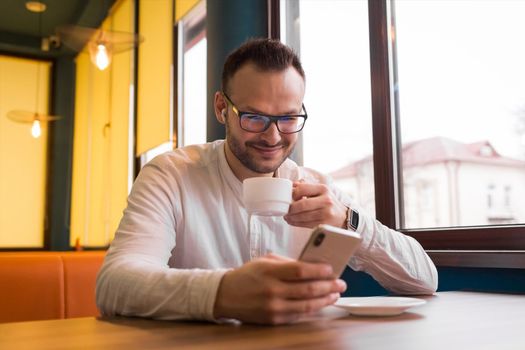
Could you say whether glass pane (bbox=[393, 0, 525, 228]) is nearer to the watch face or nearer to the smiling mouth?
the watch face

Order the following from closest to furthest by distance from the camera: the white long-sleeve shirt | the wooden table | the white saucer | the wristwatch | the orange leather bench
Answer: the wooden table → the white saucer → the white long-sleeve shirt → the wristwatch → the orange leather bench

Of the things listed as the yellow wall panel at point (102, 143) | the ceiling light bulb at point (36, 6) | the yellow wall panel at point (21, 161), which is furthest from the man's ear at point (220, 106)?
the yellow wall panel at point (21, 161)

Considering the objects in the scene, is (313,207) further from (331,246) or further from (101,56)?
(101,56)

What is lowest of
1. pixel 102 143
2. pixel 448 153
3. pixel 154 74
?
pixel 448 153

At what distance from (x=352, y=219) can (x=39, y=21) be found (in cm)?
691

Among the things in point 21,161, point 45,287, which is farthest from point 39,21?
point 45,287

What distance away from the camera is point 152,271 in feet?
3.61

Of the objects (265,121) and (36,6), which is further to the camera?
(36,6)

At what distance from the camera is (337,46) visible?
305 centimetres

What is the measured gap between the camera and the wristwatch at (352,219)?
4.59 feet

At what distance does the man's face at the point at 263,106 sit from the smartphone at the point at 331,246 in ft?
2.20

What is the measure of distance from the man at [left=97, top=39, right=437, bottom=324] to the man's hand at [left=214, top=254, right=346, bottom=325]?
0.67ft

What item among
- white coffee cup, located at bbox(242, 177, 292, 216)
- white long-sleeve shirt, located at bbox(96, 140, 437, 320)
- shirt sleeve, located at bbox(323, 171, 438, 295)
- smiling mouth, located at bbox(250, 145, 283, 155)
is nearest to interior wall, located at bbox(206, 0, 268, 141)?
white long-sleeve shirt, located at bbox(96, 140, 437, 320)

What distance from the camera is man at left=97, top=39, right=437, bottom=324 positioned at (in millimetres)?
1290
